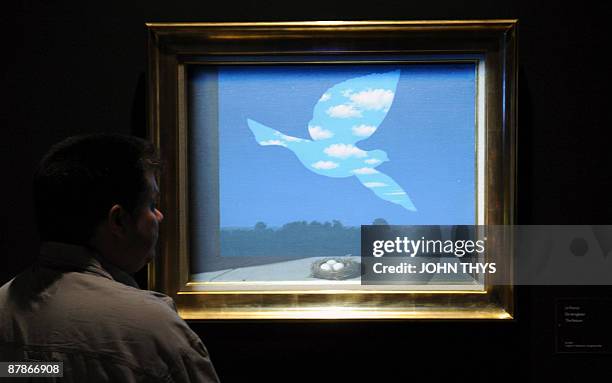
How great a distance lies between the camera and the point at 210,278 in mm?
1038

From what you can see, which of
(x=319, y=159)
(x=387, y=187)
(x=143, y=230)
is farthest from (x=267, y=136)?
(x=143, y=230)

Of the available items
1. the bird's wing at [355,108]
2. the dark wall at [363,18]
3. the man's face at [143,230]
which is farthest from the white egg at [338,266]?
the man's face at [143,230]

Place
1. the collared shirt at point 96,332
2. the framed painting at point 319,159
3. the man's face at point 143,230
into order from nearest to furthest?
the collared shirt at point 96,332 → the man's face at point 143,230 → the framed painting at point 319,159

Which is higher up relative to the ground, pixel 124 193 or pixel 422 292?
pixel 124 193

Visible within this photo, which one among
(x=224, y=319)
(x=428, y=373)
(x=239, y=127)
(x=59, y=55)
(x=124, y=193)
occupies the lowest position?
(x=428, y=373)

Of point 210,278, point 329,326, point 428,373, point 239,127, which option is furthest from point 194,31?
point 428,373

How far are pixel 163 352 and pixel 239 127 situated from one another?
0.57m

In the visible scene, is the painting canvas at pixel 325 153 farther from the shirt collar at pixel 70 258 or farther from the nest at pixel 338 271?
the shirt collar at pixel 70 258

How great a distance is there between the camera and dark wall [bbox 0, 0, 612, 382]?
1.03 metres

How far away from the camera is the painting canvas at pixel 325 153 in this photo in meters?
1.02

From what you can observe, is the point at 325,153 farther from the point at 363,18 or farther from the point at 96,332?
the point at 96,332

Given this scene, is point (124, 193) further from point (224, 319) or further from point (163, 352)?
point (224, 319)

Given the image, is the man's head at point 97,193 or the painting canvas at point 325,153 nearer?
the man's head at point 97,193

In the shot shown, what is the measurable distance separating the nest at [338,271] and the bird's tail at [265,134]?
0.25 meters
